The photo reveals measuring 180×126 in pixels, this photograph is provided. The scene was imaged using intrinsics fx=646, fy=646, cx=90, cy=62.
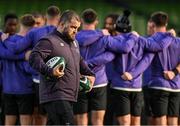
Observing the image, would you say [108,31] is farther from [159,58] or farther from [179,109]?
[179,109]

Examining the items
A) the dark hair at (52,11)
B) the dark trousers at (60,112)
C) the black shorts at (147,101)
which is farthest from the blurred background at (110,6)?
the dark trousers at (60,112)

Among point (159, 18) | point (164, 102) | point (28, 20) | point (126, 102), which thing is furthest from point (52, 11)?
point (164, 102)

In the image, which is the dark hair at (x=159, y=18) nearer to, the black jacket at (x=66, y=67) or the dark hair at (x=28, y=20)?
the dark hair at (x=28, y=20)

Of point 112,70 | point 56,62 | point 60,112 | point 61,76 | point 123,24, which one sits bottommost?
point 60,112

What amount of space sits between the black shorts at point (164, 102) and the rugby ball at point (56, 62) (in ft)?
8.59

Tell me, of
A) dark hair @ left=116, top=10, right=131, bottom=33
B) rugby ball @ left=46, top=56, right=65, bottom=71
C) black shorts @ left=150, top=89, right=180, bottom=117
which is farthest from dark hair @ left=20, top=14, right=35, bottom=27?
rugby ball @ left=46, top=56, right=65, bottom=71

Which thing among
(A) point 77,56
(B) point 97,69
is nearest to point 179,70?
(B) point 97,69

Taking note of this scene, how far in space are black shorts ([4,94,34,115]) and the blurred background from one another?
23.2ft

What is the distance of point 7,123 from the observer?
9328 mm

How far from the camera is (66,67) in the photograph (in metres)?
7.30

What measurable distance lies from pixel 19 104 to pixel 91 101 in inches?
40.5

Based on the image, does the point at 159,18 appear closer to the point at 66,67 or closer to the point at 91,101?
the point at 91,101

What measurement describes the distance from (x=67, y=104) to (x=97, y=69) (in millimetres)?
1995

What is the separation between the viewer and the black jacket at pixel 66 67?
721 centimetres
